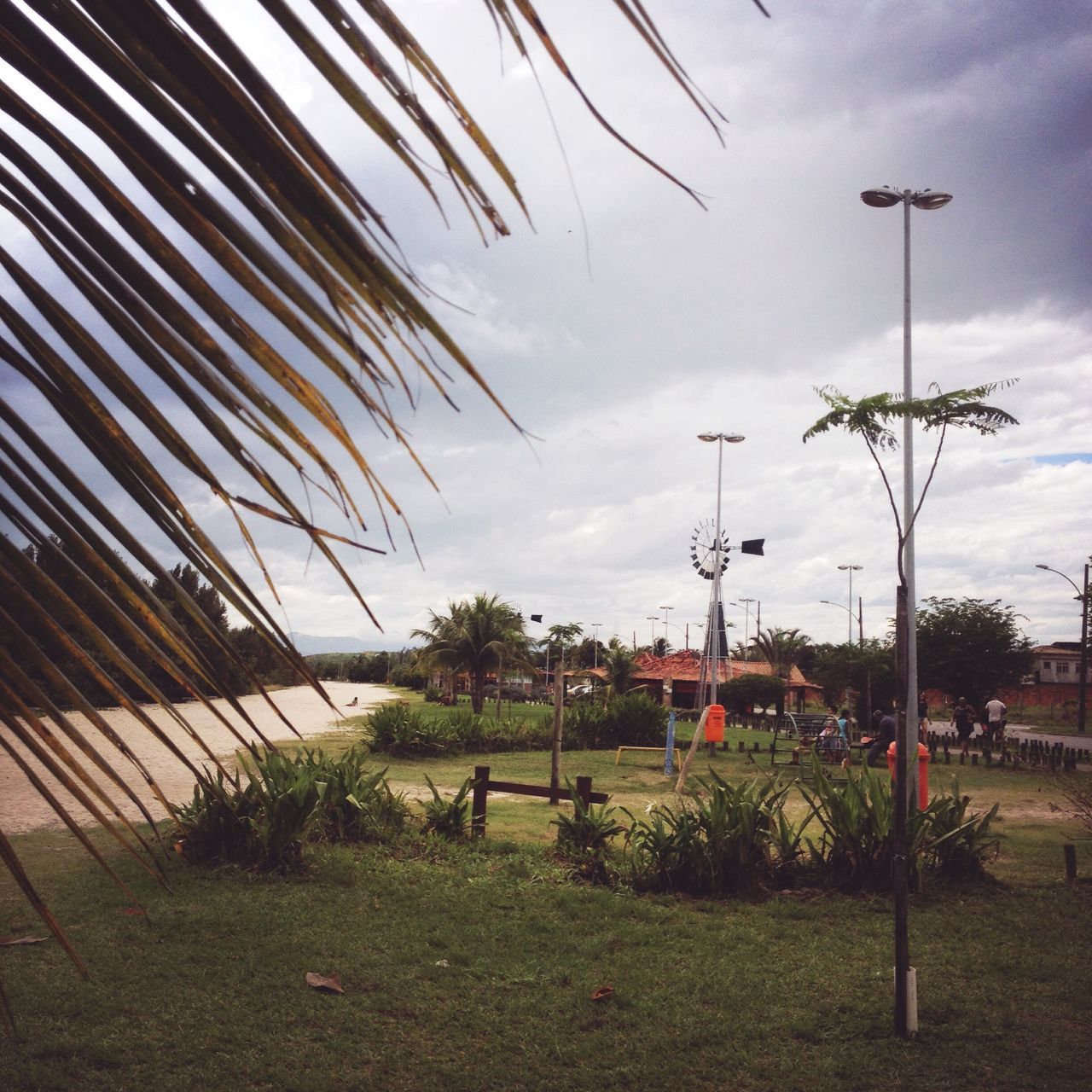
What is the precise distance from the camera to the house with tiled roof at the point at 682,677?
43.8m

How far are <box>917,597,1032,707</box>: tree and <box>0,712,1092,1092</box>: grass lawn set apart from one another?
1065 inches

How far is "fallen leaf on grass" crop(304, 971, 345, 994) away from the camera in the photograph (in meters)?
5.08

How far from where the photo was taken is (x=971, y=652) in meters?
32.8

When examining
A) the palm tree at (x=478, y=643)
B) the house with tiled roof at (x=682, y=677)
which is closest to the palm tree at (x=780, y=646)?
the house with tiled roof at (x=682, y=677)

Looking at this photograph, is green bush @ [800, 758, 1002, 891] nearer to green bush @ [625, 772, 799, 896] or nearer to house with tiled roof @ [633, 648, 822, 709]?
green bush @ [625, 772, 799, 896]

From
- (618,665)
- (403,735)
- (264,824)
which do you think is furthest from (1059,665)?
(264,824)

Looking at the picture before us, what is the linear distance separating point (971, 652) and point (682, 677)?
14.8 m

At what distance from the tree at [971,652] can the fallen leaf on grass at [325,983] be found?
31.0 meters

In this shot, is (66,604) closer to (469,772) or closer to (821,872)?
(821,872)

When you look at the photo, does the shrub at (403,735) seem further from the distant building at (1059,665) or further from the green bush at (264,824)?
the distant building at (1059,665)

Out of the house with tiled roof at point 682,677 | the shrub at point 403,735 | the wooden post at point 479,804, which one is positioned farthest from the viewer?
the house with tiled roof at point 682,677

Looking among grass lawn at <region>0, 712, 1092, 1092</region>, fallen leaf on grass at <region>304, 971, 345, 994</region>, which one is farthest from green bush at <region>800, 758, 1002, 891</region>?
fallen leaf on grass at <region>304, 971, 345, 994</region>

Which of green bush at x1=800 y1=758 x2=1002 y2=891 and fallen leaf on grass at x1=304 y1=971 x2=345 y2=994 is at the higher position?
green bush at x1=800 y1=758 x2=1002 y2=891

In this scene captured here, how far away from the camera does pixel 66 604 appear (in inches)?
27.6
